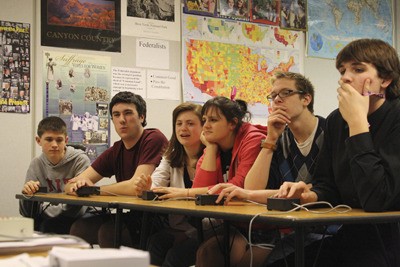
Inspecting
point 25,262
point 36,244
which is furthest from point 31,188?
point 25,262

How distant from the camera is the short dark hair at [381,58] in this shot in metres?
1.89

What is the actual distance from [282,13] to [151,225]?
8.26 feet

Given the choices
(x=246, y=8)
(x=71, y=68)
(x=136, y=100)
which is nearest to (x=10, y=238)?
(x=136, y=100)

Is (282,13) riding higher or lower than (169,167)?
higher

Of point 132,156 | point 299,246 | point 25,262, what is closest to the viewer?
point 25,262

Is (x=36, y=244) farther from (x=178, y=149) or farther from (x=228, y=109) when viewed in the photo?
(x=178, y=149)

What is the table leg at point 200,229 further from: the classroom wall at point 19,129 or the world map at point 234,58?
the world map at point 234,58

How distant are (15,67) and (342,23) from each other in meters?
2.96

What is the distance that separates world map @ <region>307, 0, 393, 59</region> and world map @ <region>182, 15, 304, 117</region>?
0.75ft

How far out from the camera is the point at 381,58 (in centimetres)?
189

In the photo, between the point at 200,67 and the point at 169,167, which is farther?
the point at 200,67

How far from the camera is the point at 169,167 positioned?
3.10m

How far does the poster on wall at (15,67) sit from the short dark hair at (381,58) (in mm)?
2552

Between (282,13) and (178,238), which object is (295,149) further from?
(282,13)
